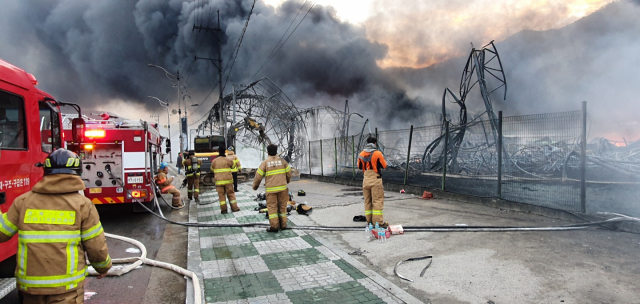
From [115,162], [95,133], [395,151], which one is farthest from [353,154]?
[95,133]

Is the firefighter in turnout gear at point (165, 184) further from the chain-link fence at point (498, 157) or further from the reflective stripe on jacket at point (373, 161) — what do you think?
the chain-link fence at point (498, 157)

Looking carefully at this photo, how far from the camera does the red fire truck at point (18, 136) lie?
11.4 ft

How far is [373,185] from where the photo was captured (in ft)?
20.5

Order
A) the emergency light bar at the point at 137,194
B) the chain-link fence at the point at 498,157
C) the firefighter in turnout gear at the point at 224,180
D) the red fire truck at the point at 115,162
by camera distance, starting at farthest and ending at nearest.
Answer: the firefighter in turnout gear at the point at 224,180 → the emergency light bar at the point at 137,194 → the red fire truck at the point at 115,162 → the chain-link fence at the point at 498,157

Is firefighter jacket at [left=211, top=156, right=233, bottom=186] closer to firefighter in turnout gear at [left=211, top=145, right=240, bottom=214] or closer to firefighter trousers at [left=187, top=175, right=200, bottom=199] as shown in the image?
firefighter in turnout gear at [left=211, top=145, right=240, bottom=214]

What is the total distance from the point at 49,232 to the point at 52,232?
0.02 meters

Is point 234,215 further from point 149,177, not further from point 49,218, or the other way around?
point 49,218

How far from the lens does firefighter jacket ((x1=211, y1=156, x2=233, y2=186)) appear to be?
860 centimetres

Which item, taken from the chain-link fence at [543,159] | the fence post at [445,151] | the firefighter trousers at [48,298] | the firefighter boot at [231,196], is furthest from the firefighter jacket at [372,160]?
the firefighter trousers at [48,298]

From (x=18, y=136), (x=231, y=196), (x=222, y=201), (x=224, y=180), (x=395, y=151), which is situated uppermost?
(x=18, y=136)

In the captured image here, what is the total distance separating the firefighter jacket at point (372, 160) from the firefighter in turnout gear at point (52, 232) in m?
4.61

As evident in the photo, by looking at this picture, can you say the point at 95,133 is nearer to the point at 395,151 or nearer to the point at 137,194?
the point at 137,194

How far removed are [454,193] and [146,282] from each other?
7491mm

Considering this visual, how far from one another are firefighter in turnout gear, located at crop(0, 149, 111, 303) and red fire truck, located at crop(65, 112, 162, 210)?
20.7ft
